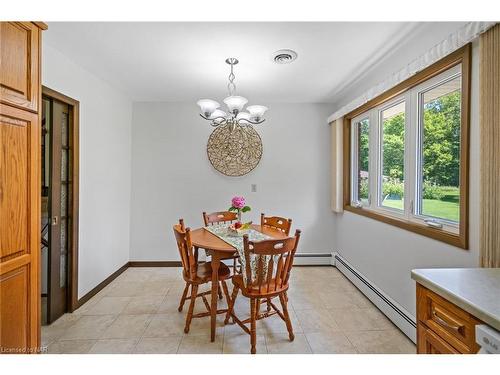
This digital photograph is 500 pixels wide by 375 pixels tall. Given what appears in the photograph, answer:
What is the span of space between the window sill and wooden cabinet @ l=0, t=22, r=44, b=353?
2520mm

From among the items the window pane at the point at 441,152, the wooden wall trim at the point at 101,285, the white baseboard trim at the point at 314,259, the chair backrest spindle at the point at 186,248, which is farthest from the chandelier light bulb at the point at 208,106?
the white baseboard trim at the point at 314,259

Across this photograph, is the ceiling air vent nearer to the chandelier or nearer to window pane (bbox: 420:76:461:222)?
the chandelier

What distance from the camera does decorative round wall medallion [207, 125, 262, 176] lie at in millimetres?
3656

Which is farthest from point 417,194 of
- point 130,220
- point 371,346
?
point 130,220

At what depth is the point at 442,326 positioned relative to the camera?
104 centimetres

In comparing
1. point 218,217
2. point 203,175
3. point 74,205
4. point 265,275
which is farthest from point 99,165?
point 265,275

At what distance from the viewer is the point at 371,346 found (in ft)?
6.35

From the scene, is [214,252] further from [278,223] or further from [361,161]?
[361,161]

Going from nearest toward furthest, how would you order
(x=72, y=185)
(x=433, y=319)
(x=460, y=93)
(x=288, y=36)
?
(x=433, y=319) → (x=460, y=93) → (x=288, y=36) → (x=72, y=185)

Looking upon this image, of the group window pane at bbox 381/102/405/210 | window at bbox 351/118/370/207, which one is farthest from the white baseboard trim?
window pane at bbox 381/102/405/210

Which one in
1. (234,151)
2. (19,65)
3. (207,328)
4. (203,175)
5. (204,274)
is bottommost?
(207,328)

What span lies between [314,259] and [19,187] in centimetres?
346
